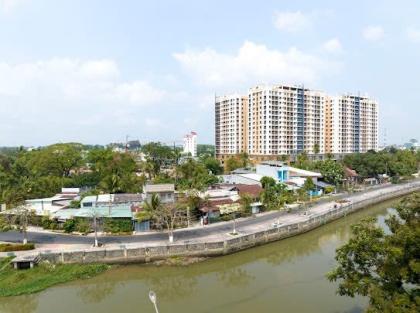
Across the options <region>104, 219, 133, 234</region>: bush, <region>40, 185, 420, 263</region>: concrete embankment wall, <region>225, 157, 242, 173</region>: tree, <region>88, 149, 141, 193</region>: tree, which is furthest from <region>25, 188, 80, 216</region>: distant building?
<region>225, 157, 242, 173</region>: tree

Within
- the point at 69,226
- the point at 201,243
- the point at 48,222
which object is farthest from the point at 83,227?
the point at 201,243

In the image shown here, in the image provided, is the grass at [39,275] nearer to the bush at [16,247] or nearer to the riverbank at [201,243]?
the riverbank at [201,243]

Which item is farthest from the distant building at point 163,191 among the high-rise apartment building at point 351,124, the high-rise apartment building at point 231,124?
the high-rise apartment building at point 351,124

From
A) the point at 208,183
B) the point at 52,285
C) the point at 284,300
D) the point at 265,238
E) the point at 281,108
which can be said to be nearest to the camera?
A: the point at 284,300

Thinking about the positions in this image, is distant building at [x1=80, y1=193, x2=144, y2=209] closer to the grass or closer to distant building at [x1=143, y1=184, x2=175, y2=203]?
distant building at [x1=143, y1=184, x2=175, y2=203]

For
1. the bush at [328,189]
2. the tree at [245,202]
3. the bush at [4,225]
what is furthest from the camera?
the bush at [328,189]

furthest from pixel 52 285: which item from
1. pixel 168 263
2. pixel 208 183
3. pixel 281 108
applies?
pixel 281 108

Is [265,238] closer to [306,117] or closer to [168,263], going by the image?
[168,263]
